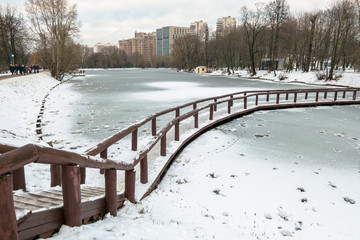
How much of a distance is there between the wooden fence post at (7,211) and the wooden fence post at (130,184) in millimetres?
2061

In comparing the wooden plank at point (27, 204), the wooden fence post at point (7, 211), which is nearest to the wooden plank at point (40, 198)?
the wooden plank at point (27, 204)

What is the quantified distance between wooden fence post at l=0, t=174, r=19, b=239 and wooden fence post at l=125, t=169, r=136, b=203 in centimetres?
206

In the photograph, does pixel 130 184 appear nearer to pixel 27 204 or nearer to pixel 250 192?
pixel 27 204

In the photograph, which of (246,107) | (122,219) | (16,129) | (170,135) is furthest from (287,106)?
(122,219)

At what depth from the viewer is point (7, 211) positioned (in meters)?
1.78

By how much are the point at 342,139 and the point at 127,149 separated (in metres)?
7.39

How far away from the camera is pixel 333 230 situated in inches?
174

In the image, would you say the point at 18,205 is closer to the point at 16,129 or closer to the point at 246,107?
the point at 16,129

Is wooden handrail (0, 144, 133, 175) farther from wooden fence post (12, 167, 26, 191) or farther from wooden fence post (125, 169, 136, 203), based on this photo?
wooden fence post (125, 169, 136, 203)

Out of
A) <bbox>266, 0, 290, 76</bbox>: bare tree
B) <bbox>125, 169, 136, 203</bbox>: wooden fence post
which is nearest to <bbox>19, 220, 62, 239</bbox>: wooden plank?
<bbox>125, 169, 136, 203</bbox>: wooden fence post

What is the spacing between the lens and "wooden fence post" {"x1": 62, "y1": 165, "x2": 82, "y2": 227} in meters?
2.37

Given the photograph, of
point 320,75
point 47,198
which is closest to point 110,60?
point 320,75

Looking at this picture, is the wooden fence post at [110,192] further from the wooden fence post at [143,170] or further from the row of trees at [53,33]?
the row of trees at [53,33]

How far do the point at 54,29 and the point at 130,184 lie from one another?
136 feet
